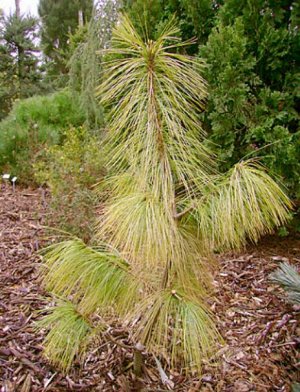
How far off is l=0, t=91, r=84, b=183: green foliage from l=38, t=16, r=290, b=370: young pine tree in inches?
140

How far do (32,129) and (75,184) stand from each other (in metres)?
1.96

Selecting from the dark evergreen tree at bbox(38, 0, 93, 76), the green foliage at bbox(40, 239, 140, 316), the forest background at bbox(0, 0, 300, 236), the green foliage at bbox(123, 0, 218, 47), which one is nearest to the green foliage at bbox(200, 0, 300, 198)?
the forest background at bbox(0, 0, 300, 236)

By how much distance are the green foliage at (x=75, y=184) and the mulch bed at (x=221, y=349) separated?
0.36 m

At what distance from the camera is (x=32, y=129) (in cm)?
499

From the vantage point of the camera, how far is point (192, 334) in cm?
130

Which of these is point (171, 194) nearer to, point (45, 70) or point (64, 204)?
point (64, 204)

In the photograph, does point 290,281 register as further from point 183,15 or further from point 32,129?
point 32,129

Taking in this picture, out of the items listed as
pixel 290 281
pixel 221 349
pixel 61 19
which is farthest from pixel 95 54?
pixel 61 19

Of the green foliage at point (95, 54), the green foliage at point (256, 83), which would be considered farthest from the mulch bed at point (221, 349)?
the green foliage at point (95, 54)

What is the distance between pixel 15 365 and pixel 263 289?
4.51 feet

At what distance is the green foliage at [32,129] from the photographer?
4.81 meters

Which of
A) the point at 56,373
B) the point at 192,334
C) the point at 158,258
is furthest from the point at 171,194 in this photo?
the point at 56,373

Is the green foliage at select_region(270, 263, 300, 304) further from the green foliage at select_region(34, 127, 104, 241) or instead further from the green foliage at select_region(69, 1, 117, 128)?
the green foliage at select_region(69, 1, 117, 128)

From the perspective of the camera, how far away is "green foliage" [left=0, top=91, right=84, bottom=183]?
481cm
